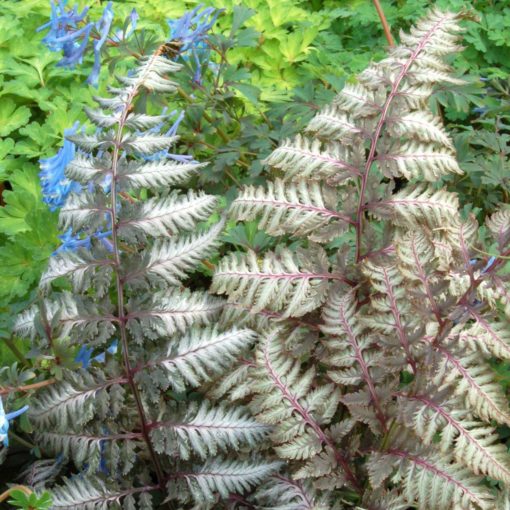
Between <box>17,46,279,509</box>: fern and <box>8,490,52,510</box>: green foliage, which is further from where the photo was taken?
<box>17,46,279,509</box>: fern

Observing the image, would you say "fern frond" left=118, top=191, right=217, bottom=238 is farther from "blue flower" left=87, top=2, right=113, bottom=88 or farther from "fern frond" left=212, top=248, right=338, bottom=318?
"blue flower" left=87, top=2, right=113, bottom=88

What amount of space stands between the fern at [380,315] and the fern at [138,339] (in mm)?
88

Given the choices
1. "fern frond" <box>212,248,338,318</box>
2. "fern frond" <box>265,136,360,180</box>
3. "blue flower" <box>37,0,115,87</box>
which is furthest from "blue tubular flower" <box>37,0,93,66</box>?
"fern frond" <box>212,248,338,318</box>

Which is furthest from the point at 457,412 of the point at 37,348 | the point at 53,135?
the point at 53,135

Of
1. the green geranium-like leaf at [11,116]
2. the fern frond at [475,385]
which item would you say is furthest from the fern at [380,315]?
the green geranium-like leaf at [11,116]

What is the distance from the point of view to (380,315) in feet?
4.32

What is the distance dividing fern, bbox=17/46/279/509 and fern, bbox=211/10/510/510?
88mm

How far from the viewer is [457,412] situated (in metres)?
1.25

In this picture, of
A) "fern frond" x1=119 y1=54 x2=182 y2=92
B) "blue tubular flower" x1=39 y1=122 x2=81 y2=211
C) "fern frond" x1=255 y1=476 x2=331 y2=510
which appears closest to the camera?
"fern frond" x1=255 y1=476 x2=331 y2=510

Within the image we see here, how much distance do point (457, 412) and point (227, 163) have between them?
3.68 ft

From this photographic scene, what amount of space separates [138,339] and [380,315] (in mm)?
471

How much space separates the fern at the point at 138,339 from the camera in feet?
4.31

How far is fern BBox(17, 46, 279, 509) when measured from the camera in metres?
1.31

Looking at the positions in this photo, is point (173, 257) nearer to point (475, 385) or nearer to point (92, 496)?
point (92, 496)
